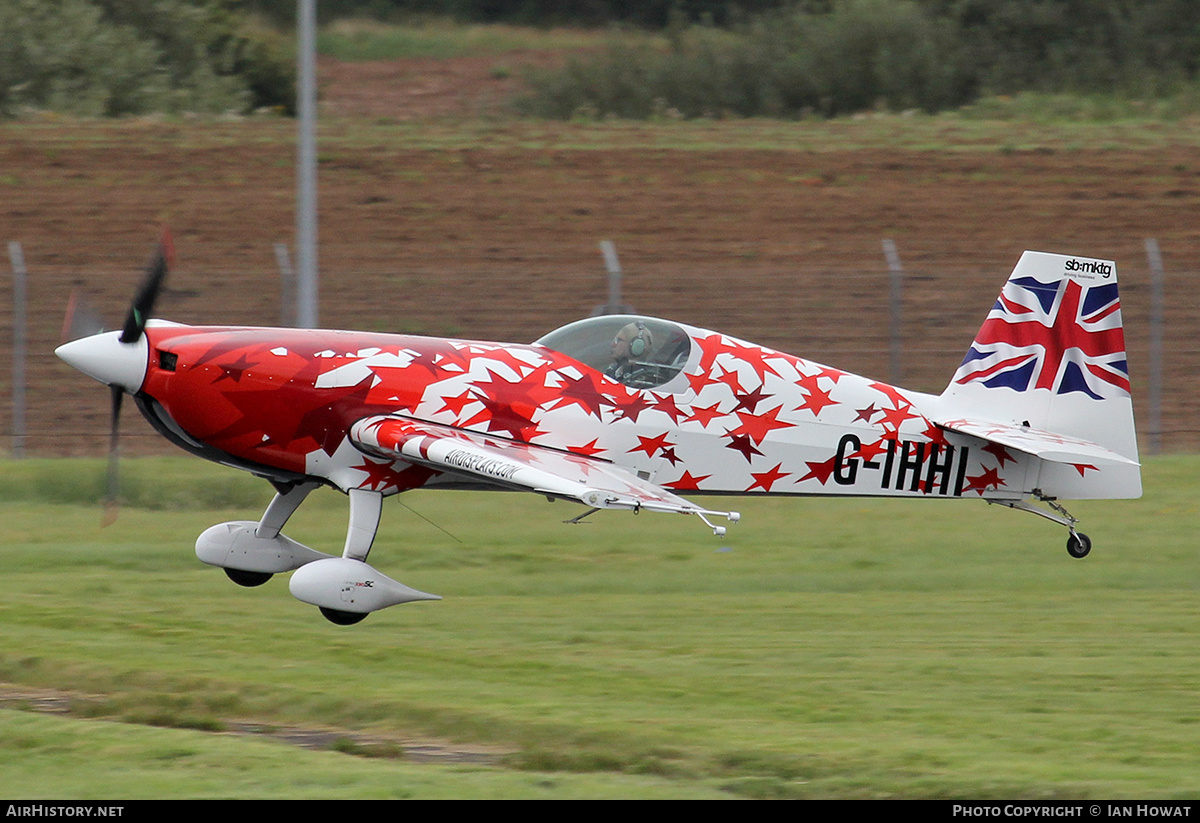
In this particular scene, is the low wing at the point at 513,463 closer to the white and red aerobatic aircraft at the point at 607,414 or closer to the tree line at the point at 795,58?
the white and red aerobatic aircraft at the point at 607,414

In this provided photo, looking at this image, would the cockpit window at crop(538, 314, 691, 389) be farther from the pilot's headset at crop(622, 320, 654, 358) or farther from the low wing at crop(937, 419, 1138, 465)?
the low wing at crop(937, 419, 1138, 465)

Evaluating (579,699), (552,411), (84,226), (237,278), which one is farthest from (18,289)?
(579,699)

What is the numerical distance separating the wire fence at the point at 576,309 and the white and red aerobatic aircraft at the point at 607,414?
7.09m

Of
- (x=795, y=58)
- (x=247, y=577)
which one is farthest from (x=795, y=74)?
(x=247, y=577)

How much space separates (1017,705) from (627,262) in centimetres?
1756

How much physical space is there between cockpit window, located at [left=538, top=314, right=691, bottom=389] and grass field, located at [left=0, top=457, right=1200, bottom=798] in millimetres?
1829

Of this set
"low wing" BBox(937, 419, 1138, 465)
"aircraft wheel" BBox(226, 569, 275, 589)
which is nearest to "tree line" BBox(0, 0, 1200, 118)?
"aircraft wheel" BBox(226, 569, 275, 589)

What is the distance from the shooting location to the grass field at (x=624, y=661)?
24.5ft

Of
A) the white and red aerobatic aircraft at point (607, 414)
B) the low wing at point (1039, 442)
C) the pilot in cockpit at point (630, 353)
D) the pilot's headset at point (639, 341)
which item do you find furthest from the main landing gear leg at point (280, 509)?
the low wing at point (1039, 442)

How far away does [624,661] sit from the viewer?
982cm

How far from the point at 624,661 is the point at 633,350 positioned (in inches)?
106

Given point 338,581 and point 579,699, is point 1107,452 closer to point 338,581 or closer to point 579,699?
point 579,699

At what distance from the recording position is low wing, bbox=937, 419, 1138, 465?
11508 millimetres

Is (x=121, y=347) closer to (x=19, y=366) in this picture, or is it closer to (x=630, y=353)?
(x=630, y=353)
